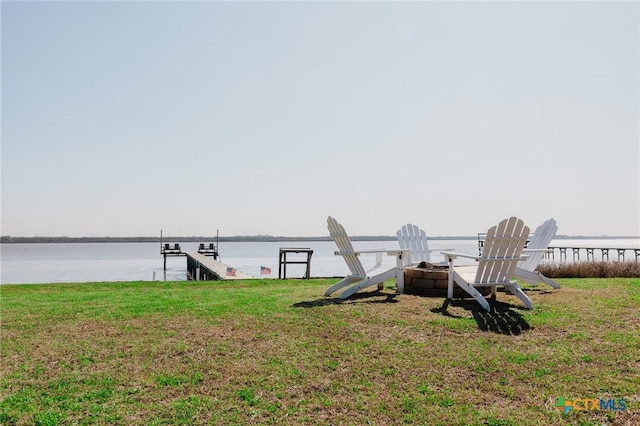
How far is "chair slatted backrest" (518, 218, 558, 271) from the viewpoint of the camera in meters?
8.08

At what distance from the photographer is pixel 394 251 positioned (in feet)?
22.4

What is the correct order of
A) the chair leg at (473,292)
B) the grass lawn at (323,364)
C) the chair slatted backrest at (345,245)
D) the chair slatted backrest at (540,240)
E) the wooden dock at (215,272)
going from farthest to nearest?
the wooden dock at (215,272), the chair slatted backrest at (540,240), the chair slatted backrest at (345,245), the chair leg at (473,292), the grass lawn at (323,364)

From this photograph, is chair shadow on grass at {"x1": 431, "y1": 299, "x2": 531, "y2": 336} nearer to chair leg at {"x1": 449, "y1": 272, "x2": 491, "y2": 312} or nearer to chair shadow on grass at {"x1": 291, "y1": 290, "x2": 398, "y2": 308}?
chair leg at {"x1": 449, "y1": 272, "x2": 491, "y2": 312}

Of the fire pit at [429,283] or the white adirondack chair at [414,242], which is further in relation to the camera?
the white adirondack chair at [414,242]

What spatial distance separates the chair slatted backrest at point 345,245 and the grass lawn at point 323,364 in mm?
1259

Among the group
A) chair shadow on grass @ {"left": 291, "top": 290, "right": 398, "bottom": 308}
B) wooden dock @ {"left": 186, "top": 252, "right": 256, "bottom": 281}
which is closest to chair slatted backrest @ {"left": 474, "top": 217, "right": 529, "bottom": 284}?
chair shadow on grass @ {"left": 291, "top": 290, "right": 398, "bottom": 308}

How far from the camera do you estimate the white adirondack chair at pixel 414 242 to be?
899 centimetres

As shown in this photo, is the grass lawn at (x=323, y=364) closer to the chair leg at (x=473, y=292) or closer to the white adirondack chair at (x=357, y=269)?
the chair leg at (x=473, y=292)

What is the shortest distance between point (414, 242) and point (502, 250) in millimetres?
3194

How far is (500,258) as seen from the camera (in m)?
5.90

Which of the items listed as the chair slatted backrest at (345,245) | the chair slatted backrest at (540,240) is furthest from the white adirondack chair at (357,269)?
the chair slatted backrest at (540,240)

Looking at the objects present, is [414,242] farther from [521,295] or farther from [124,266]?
[124,266]

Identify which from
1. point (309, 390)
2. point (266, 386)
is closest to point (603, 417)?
point (309, 390)

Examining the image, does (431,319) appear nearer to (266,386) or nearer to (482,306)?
(482,306)
